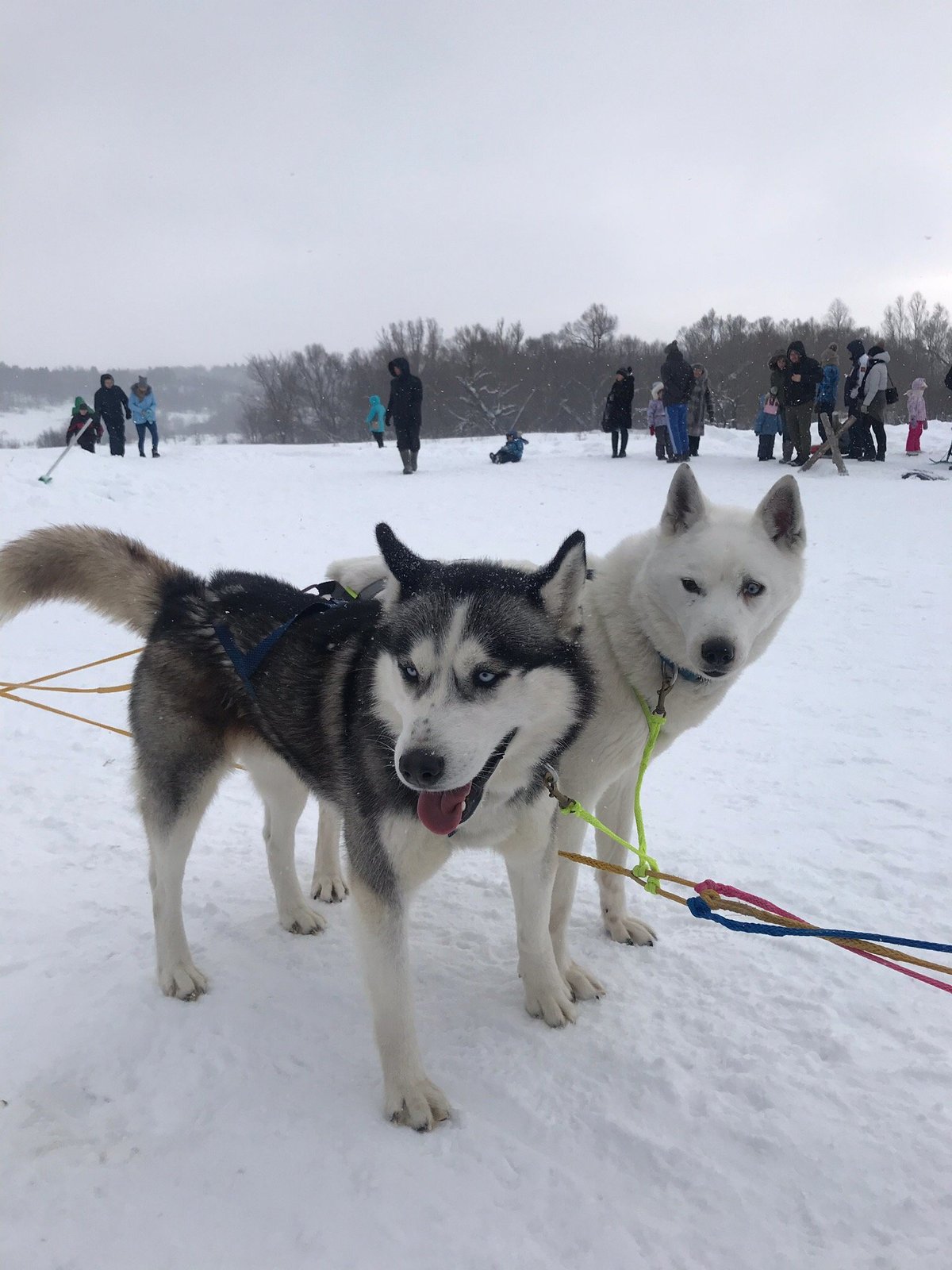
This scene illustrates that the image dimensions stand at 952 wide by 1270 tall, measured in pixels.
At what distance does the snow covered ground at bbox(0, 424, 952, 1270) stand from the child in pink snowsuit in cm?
1385

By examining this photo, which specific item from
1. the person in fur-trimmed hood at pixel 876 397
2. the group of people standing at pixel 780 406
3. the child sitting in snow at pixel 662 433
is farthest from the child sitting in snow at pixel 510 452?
the person in fur-trimmed hood at pixel 876 397

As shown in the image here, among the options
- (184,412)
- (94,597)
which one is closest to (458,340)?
(94,597)

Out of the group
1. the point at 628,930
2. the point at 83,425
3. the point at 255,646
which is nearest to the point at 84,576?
the point at 255,646

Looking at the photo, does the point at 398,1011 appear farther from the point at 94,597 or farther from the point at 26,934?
the point at 94,597

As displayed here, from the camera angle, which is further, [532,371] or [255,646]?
[532,371]

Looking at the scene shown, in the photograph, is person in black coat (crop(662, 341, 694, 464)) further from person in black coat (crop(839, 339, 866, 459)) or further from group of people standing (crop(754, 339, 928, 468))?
person in black coat (crop(839, 339, 866, 459))

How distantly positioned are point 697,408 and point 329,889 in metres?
15.8

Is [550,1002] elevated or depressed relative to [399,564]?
depressed

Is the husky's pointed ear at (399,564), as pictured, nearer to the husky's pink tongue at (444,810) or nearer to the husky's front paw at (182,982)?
the husky's pink tongue at (444,810)

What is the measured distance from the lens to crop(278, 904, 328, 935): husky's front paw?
295 cm

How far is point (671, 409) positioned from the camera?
16.2 meters

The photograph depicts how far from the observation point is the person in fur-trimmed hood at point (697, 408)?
1593cm

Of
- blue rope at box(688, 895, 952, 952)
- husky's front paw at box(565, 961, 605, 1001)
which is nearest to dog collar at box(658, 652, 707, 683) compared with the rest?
blue rope at box(688, 895, 952, 952)

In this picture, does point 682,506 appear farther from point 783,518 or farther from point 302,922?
point 302,922
